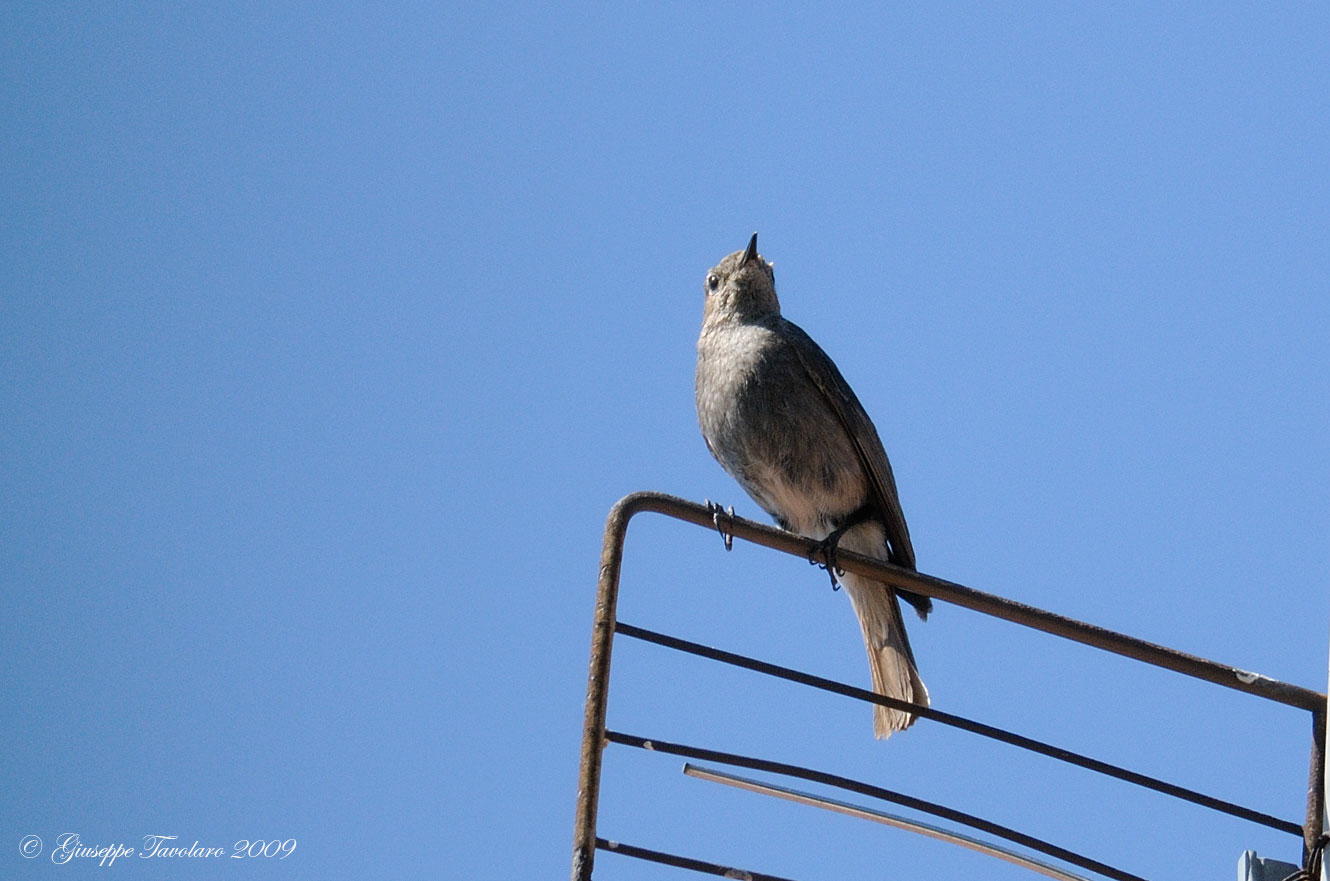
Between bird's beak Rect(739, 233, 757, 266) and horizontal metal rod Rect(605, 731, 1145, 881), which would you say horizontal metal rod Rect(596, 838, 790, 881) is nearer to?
horizontal metal rod Rect(605, 731, 1145, 881)

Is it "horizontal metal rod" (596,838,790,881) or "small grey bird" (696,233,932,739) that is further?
"small grey bird" (696,233,932,739)

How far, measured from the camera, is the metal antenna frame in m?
2.91

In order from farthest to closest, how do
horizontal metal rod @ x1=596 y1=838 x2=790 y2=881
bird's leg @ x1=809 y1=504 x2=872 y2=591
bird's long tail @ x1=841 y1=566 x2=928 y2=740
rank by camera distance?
bird's long tail @ x1=841 y1=566 x2=928 y2=740, bird's leg @ x1=809 y1=504 x2=872 y2=591, horizontal metal rod @ x1=596 y1=838 x2=790 y2=881

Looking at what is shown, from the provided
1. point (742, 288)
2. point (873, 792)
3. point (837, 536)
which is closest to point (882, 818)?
point (873, 792)

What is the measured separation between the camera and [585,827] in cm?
278

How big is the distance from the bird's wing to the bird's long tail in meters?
0.31

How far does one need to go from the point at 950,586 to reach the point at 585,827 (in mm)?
1024

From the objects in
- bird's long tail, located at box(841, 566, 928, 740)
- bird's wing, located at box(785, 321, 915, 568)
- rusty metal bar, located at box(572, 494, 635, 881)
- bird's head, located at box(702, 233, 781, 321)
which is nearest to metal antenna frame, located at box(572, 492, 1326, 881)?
rusty metal bar, located at box(572, 494, 635, 881)

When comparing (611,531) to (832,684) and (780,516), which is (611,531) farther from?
(780,516)

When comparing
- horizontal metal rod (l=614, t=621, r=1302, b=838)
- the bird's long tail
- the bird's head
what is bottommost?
horizontal metal rod (l=614, t=621, r=1302, b=838)

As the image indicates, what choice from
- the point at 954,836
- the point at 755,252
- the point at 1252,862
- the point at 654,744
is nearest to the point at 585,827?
the point at 654,744

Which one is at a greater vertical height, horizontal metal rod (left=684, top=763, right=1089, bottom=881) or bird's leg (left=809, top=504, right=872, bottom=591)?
bird's leg (left=809, top=504, right=872, bottom=591)

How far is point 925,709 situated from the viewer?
312 centimetres

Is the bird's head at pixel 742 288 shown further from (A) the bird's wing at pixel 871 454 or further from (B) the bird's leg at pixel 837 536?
(B) the bird's leg at pixel 837 536
